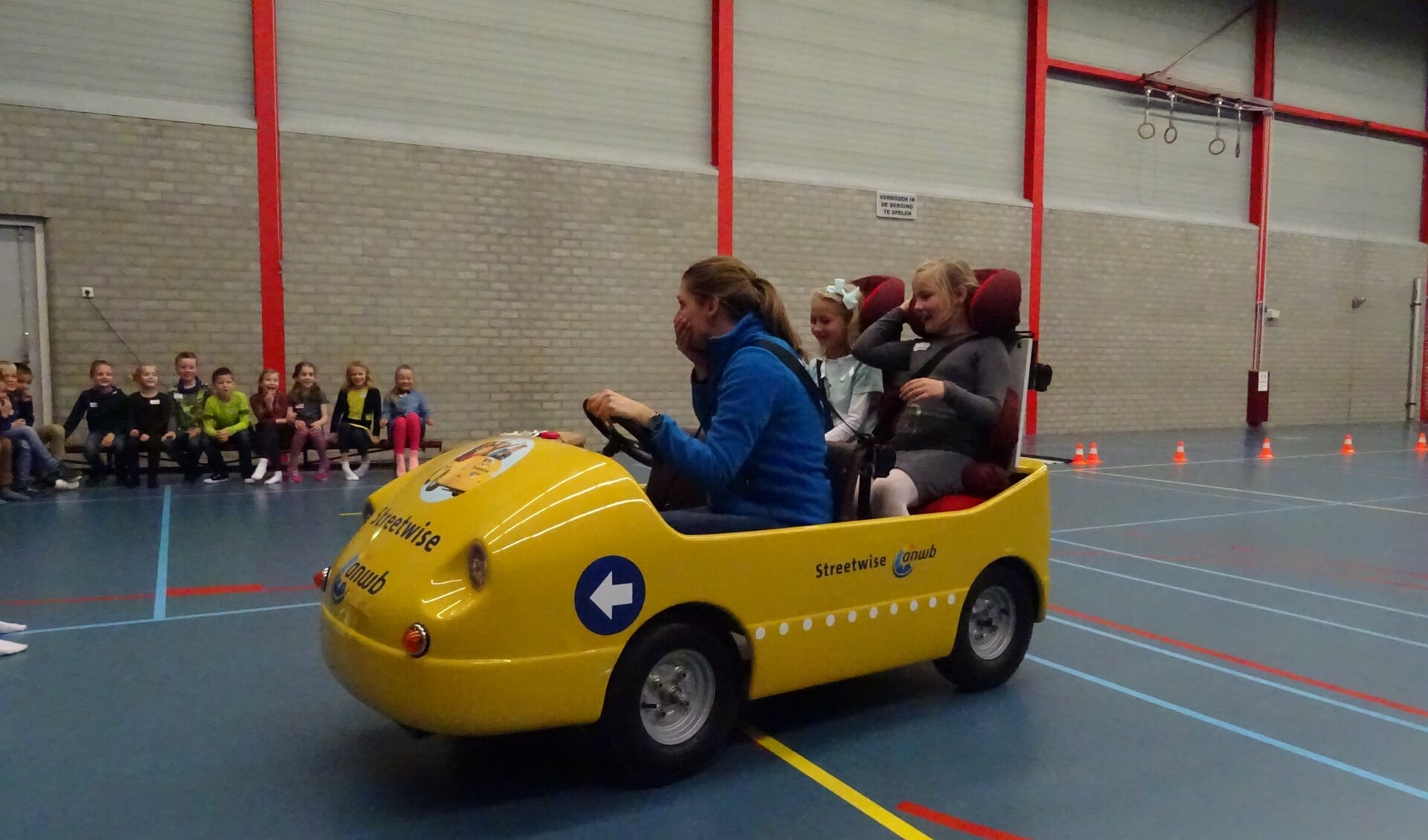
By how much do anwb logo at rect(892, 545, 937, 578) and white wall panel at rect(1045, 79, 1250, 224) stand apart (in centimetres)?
1232

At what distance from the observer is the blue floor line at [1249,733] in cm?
255

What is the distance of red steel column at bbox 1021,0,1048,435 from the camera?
525 inches

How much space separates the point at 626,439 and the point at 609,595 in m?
0.66

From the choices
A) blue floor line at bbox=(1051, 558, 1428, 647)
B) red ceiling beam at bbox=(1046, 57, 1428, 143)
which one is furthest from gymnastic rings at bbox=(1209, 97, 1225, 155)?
blue floor line at bbox=(1051, 558, 1428, 647)

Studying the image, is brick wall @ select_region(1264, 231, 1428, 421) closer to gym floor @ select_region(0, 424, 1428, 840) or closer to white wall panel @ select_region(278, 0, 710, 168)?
white wall panel @ select_region(278, 0, 710, 168)

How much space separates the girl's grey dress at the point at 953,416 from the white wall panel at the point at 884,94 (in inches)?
343

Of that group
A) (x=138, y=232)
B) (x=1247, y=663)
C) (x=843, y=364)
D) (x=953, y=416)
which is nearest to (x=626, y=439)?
(x=953, y=416)

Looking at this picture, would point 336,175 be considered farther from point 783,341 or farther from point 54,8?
point 783,341

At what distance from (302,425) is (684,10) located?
660cm

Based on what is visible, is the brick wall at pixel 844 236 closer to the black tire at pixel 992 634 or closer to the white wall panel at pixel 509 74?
the white wall panel at pixel 509 74

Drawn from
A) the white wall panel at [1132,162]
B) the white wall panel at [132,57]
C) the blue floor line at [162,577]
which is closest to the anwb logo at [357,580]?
the blue floor line at [162,577]

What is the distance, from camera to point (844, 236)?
41.0ft

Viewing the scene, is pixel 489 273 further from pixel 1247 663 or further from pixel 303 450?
pixel 1247 663

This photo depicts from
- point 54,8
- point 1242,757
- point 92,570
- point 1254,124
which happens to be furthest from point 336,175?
point 1254,124
